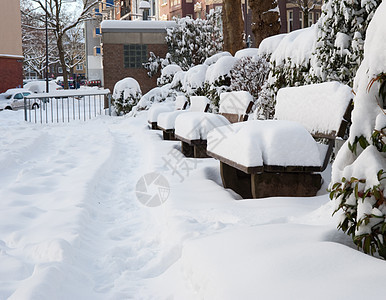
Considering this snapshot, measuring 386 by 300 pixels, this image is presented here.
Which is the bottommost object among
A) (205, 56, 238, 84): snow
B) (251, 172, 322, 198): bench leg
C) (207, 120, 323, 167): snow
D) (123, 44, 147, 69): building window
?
(251, 172, 322, 198): bench leg

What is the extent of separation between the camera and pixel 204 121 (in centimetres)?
689

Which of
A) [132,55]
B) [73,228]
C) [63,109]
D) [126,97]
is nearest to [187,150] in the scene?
[73,228]

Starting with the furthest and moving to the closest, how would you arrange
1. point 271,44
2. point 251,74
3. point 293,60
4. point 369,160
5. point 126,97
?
point 126,97 → point 251,74 → point 271,44 → point 293,60 → point 369,160

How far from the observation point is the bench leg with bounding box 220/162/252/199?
5562mm

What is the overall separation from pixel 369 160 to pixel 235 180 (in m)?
3.47

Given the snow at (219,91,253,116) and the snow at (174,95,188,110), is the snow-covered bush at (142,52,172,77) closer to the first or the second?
the snow at (174,95,188,110)

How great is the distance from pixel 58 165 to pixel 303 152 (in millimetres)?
4481

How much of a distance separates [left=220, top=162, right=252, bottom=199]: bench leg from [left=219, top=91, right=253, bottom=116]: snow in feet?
5.59

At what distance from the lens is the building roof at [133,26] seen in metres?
27.3

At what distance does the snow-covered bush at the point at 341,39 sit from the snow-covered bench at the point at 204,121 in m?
1.26

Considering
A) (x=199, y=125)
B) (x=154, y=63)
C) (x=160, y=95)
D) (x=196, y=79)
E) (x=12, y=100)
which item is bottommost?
(x=199, y=125)

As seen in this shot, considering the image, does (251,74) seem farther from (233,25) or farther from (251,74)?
(233,25)

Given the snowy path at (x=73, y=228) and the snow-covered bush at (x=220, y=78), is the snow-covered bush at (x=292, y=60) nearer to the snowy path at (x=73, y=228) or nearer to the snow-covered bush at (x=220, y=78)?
the snowy path at (x=73, y=228)

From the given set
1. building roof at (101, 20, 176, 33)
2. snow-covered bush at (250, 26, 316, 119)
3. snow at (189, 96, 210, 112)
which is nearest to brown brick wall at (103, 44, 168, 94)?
building roof at (101, 20, 176, 33)
